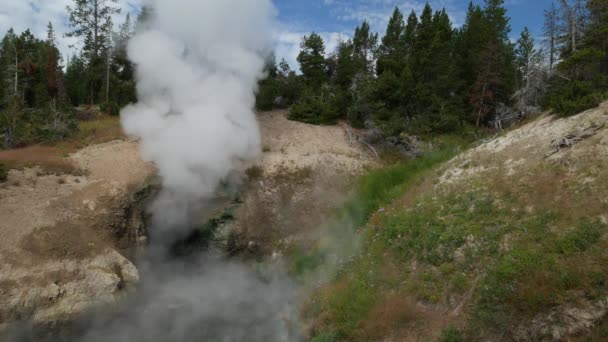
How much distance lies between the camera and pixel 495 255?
948cm

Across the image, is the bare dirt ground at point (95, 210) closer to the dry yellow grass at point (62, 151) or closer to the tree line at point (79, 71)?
the dry yellow grass at point (62, 151)

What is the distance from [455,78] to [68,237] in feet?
78.8

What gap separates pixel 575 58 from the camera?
1562 cm

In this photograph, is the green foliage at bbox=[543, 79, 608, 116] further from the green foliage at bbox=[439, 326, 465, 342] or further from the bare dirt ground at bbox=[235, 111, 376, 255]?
the green foliage at bbox=[439, 326, 465, 342]

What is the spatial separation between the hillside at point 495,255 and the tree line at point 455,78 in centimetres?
383

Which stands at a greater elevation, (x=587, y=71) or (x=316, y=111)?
(x=587, y=71)

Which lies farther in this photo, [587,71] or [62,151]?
[62,151]

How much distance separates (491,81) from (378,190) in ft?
38.7

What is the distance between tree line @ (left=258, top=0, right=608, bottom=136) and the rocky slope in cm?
1356

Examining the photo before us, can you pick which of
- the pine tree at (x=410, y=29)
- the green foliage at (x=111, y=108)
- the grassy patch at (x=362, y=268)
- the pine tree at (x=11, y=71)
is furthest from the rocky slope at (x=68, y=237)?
the pine tree at (x=410, y=29)

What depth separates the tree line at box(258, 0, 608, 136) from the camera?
17.0m

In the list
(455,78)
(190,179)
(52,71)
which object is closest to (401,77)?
(455,78)

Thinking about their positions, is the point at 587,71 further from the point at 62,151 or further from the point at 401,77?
the point at 62,151

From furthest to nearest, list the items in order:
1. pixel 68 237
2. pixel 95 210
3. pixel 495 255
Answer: pixel 95 210 → pixel 68 237 → pixel 495 255
